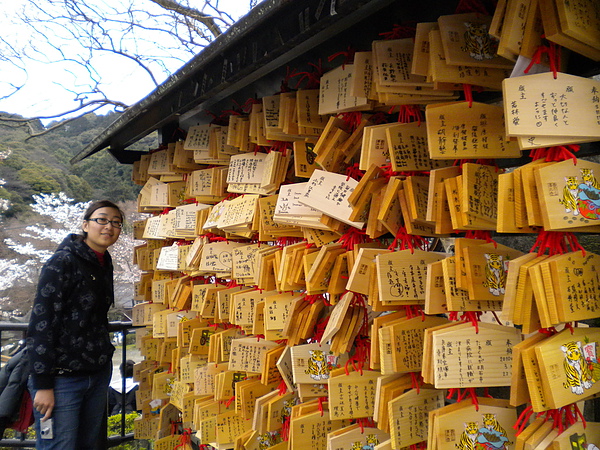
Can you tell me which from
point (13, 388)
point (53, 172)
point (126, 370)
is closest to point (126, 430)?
point (126, 370)

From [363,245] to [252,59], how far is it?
0.82 m

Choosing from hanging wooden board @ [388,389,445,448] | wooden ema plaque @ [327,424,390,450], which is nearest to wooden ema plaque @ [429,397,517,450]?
hanging wooden board @ [388,389,445,448]

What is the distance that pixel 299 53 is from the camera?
2.22 metres

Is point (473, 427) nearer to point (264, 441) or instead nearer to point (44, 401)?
point (264, 441)

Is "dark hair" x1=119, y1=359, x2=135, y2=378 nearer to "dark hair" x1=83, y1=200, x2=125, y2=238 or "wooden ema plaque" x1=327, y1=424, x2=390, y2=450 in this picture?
"dark hair" x1=83, y1=200, x2=125, y2=238

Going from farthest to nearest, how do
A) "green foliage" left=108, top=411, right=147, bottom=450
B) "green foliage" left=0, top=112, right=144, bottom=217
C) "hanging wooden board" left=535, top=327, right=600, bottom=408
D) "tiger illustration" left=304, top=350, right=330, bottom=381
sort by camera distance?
"green foliage" left=0, top=112, right=144, bottom=217
"green foliage" left=108, top=411, right=147, bottom=450
"tiger illustration" left=304, top=350, right=330, bottom=381
"hanging wooden board" left=535, top=327, right=600, bottom=408

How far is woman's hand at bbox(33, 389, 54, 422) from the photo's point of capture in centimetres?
283

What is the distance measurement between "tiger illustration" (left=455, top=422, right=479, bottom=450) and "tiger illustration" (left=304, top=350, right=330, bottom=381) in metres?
0.79

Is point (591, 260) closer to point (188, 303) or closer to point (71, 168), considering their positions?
point (188, 303)

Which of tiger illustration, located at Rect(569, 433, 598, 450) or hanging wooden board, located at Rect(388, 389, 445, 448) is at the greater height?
tiger illustration, located at Rect(569, 433, 598, 450)

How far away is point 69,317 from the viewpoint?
2.99 m

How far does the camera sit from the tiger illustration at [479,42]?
4.78 ft

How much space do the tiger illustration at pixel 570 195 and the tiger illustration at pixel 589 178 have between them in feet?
0.07

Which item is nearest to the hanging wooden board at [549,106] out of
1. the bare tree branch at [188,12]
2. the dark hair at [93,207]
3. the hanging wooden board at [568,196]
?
the hanging wooden board at [568,196]
